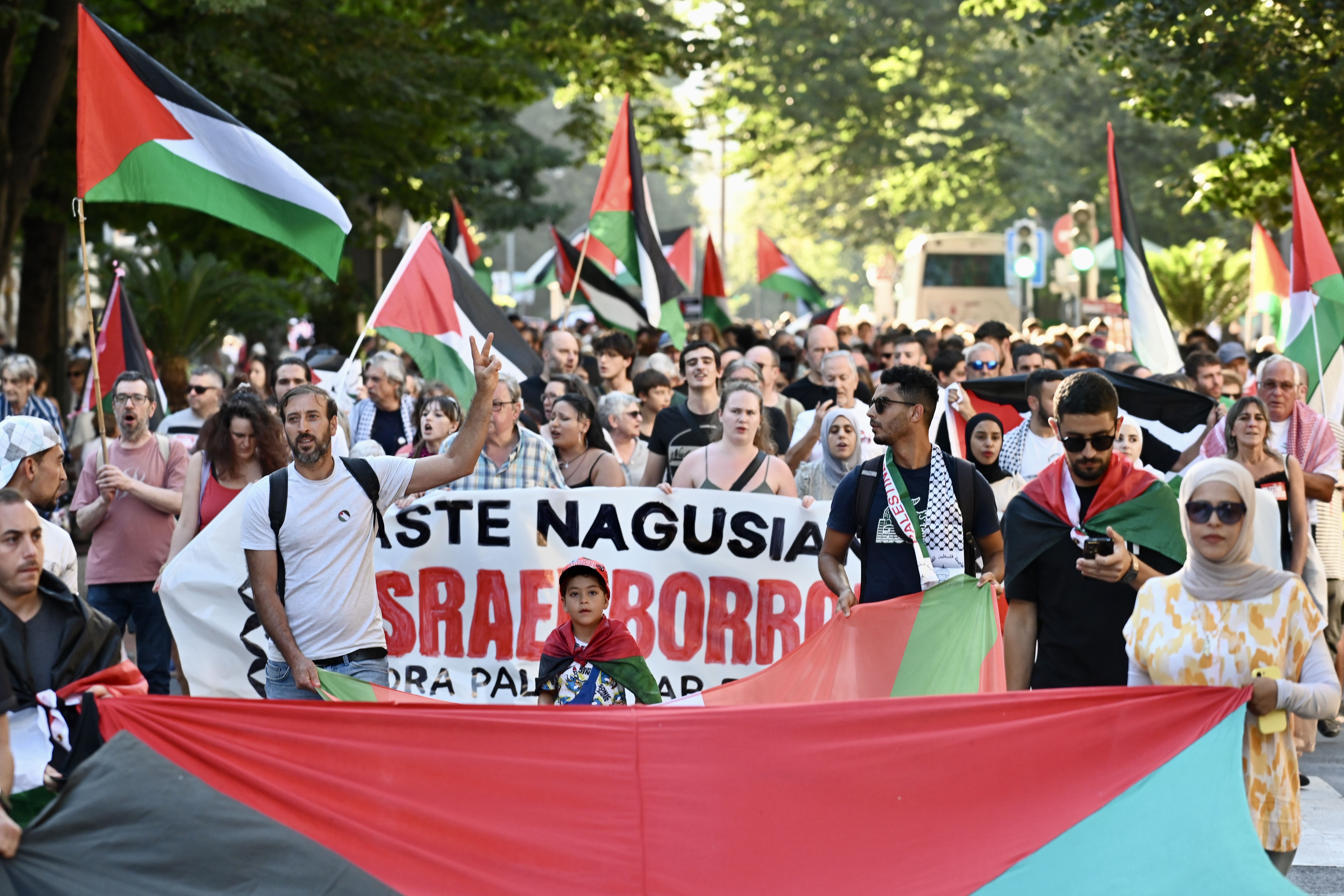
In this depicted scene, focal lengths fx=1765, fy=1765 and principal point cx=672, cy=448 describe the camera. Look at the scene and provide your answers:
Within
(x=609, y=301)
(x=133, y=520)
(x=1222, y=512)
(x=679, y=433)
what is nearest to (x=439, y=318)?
(x=679, y=433)

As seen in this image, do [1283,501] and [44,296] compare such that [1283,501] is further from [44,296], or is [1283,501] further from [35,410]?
Answer: [44,296]

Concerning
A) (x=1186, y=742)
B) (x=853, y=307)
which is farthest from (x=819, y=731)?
(x=853, y=307)

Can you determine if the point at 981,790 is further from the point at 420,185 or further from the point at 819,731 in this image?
the point at 420,185

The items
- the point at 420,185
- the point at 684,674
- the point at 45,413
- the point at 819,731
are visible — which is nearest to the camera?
the point at 819,731

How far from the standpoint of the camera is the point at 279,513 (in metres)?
6.00

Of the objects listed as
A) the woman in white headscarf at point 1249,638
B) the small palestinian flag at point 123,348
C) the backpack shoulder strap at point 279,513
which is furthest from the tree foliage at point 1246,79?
the woman in white headscarf at point 1249,638

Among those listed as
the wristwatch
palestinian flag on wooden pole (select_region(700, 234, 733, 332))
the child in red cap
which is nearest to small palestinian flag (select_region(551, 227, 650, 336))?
palestinian flag on wooden pole (select_region(700, 234, 733, 332))

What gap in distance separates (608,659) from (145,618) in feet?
10.9

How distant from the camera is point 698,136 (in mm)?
53250

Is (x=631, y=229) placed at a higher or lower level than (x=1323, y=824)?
higher

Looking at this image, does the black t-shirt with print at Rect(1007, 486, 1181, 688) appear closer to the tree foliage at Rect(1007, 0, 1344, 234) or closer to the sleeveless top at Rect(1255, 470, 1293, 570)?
the sleeveless top at Rect(1255, 470, 1293, 570)

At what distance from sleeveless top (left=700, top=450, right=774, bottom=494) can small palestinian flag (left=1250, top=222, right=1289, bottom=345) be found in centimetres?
948

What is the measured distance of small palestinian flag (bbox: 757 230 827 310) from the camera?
2278cm

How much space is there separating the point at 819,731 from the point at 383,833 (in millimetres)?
1199
